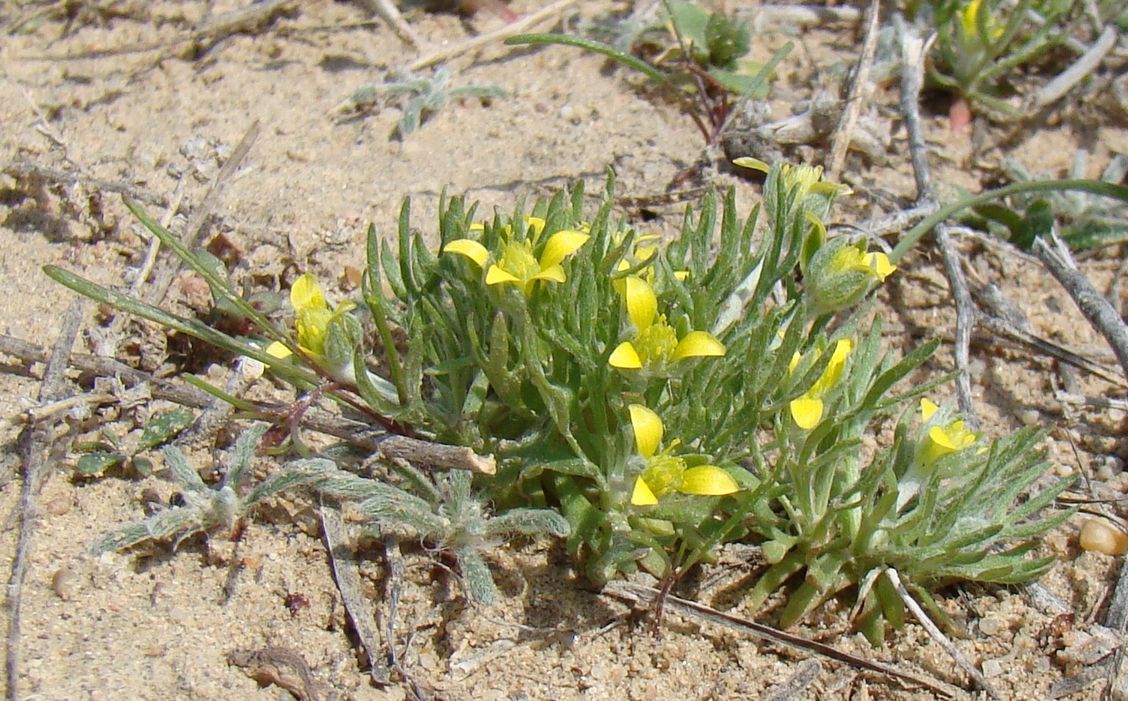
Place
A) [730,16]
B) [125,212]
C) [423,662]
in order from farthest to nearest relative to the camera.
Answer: [730,16]
[125,212]
[423,662]

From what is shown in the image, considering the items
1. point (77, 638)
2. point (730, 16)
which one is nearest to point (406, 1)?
point (730, 16)

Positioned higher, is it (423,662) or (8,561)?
(8,561)

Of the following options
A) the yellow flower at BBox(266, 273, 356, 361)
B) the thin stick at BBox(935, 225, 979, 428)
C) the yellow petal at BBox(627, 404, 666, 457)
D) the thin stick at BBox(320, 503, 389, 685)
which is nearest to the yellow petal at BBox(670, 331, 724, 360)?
the yellow petal at BBox(627, 404, 666, 457)

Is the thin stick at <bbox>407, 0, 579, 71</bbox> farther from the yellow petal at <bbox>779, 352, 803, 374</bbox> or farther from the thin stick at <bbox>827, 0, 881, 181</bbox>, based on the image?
the yellow petal at <bbox>779, 352, 803, 374</bbox>

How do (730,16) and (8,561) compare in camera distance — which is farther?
(730,16)

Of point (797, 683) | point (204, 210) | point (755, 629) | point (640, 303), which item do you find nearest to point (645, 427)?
point (640, 303)

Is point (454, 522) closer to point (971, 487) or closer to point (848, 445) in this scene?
point (848, 445)
